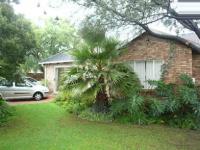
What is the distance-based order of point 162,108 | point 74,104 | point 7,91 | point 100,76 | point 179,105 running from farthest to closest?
point 7,91, point 74,104, point 100,76, point 179,105, point 162,108

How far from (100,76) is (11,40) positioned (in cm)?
483

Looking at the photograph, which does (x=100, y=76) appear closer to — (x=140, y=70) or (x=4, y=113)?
(x=140, y=70)

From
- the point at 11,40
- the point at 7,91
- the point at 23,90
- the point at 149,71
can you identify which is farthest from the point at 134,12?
the point at 7,91

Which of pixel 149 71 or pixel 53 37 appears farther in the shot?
pixel 53 37

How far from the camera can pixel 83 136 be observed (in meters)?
10.7

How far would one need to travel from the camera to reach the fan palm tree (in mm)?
14023

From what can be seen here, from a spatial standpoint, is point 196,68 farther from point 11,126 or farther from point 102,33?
point 11,126

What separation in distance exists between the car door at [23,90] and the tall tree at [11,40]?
4127mm

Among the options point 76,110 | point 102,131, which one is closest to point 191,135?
point 102,131

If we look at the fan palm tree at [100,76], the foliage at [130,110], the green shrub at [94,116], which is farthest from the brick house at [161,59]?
the green shrub at [94,116]

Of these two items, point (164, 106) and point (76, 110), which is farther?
point (76, 110)

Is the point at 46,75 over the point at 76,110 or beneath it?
over

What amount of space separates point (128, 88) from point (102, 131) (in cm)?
301

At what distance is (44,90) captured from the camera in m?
21.4
